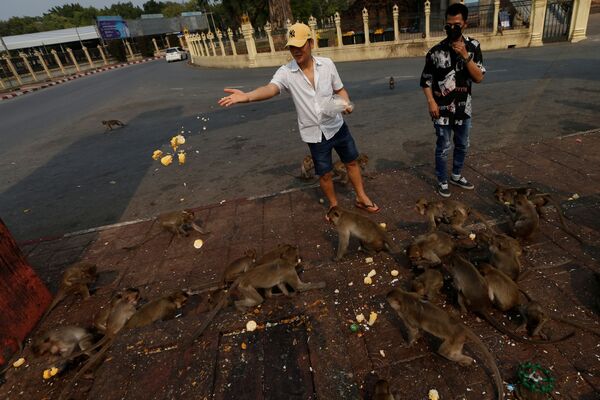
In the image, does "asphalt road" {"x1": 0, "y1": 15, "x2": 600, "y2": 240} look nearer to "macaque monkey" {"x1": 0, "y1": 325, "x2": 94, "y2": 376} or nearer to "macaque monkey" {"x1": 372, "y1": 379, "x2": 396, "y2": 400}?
"macaque monkey" {"x1": 0, "y1": 325, "x2": 94, "y2": 376}

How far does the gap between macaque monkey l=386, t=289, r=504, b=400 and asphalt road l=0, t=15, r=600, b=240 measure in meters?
4.19

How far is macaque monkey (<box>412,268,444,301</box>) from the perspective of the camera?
3480mm

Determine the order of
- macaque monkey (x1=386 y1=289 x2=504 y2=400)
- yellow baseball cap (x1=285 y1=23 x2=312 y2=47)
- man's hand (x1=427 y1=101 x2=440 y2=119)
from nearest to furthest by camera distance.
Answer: macaque monkey (x1=386 y1=289 x2=504 y2=400)
yellow baseball cap (x1=285 y1=23 x2=312 y2=47)
man's hand (x1=427 y1=101 x2=440 y2=119)

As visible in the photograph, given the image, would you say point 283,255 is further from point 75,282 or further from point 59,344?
point 75,282

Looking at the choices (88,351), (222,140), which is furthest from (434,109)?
(222,140)

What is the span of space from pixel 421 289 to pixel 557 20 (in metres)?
27.1

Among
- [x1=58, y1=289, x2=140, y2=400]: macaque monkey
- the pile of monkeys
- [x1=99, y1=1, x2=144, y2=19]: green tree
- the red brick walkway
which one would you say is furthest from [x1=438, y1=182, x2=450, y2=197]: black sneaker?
[x1=99, y1=1, x2=144, y2=19]: green tree

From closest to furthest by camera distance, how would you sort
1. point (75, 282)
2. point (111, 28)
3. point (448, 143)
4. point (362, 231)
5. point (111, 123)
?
point (362, 231)
point (75, 282)
point (448, 143)
point (111, 123)
point (111, 28)

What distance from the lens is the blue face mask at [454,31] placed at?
4332 mm

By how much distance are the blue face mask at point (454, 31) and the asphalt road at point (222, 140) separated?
3016 millimetres

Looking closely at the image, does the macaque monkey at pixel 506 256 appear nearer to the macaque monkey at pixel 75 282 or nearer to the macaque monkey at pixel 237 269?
the macaque monkey at pixel 237 269

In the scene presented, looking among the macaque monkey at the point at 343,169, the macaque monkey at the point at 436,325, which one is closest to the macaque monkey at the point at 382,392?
the macaque monkey at the point at 436,325

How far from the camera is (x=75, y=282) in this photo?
14.6 ft

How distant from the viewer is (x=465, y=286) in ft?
10.9
